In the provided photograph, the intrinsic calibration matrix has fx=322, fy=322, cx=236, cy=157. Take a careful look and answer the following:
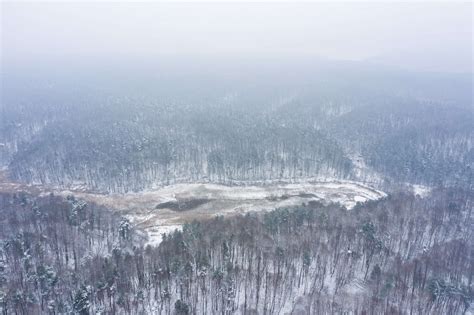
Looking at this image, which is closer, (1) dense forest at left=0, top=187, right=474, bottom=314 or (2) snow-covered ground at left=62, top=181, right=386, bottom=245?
(1) dense forest at left=0, top=187, right=474, bottom=314

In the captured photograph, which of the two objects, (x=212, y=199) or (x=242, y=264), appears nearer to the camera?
(x=242, y=264)

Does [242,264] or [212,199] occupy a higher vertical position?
[212,199]

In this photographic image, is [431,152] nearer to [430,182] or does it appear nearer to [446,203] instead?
[430,182]

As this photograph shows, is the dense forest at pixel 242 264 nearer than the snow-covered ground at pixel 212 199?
Yes
